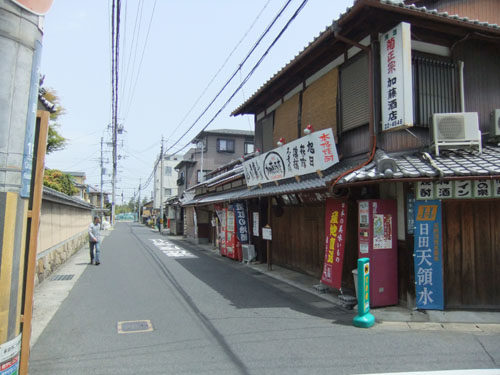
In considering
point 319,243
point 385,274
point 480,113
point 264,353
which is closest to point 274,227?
point 319,243

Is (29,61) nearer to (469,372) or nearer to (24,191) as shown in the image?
(24,191)

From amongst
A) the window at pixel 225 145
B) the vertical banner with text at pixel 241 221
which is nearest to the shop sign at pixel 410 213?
the vertical banner with text at pixel 241 221

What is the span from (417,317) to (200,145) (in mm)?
34683

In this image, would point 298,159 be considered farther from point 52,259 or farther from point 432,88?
point 52,259

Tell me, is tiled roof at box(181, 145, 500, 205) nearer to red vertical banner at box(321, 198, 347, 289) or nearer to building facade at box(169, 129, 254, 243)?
red vertical banner at box(321, 198, 347, 289)

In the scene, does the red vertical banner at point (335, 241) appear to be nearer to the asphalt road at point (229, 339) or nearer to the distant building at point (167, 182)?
the asphalt road at point (229, 339)

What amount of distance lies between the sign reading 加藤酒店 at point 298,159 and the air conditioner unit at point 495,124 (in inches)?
148

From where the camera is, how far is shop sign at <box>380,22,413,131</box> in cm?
793

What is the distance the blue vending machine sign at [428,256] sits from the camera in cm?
785

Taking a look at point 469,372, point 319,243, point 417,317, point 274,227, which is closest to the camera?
point 469,372

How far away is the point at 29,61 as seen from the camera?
3650 millimetres

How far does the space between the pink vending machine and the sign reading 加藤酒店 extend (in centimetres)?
199

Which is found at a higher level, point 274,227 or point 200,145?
point 200,145

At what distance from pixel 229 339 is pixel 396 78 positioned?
258 inches
